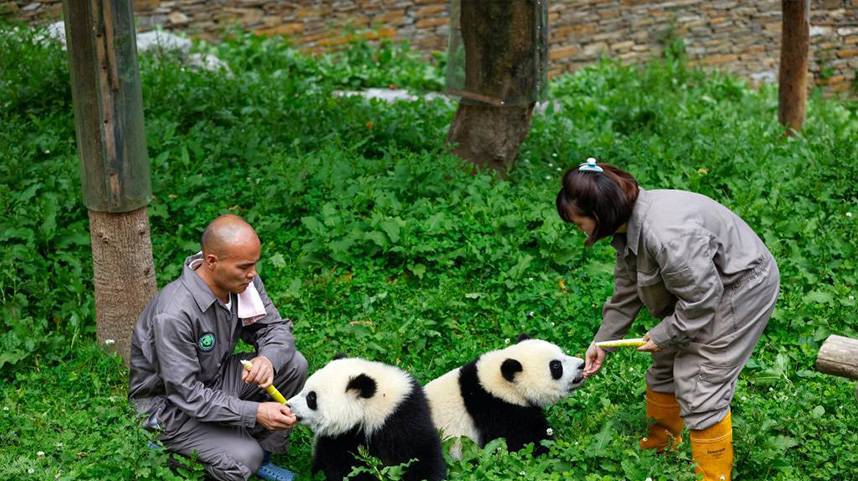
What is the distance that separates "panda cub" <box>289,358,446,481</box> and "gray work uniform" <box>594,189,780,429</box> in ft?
3.54


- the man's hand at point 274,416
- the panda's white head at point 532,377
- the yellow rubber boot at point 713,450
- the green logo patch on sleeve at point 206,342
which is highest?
the green logo patch on sleeve at point 206,342

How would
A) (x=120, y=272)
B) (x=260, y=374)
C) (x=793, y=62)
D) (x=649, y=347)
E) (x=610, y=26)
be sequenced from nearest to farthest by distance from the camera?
(x=649, y=347) < (x=260, y=374) < (x=120, y=272) < (x=793, y=62) < (x=610, y=26)

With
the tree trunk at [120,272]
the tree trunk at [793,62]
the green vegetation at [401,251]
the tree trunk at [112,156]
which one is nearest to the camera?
the green vegetation at [401,251]

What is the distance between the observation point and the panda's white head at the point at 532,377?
173 inches

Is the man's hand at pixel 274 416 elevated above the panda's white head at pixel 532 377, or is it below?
above

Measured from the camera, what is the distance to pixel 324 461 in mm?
4164

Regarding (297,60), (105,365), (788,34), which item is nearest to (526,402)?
(105,365)

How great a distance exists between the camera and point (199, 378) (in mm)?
4215

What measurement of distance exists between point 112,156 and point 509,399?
2.40 meters

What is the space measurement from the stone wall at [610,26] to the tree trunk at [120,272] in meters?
6.80

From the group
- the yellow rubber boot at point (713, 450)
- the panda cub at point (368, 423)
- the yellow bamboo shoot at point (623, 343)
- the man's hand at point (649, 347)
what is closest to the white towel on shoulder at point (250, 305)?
the panda cub at point (368, 423)

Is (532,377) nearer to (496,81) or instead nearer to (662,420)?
(662,420)

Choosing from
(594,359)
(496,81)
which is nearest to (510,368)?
(594,359)

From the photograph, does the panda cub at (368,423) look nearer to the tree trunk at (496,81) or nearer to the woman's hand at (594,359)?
the woman's hand at (594,359)
